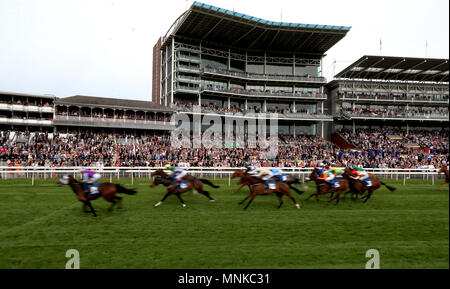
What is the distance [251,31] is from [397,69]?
69.3ft

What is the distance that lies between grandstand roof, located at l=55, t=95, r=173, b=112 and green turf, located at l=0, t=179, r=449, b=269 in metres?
20.3

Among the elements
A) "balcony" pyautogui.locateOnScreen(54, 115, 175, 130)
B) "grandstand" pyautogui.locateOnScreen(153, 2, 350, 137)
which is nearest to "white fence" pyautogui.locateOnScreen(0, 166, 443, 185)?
"balcony" pyautogui.locateOnScreen(54, 115, 175, 130)

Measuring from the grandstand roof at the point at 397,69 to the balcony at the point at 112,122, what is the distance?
26.0m

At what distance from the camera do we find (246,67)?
39.7 meters

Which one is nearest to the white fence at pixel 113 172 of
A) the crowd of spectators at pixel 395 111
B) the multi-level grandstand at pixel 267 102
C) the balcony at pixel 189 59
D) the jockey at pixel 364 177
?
the jockey at pixel 364 177

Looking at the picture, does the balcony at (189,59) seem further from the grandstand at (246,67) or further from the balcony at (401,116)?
the balcony at (401,116)

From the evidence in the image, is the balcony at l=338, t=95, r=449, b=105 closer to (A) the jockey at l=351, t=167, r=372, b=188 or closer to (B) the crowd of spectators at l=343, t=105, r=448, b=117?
(B) the crowd of spectators at l=343, t=105, r=448, b=117

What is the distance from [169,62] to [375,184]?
111ft

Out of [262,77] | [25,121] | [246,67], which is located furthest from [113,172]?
[246,67]

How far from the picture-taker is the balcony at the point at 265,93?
3494 cm

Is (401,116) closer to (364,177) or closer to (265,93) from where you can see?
(265,93)

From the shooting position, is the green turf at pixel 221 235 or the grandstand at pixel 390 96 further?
the grandstand at pixel 390 96

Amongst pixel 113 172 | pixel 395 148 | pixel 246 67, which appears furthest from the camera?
pixel 246 67
